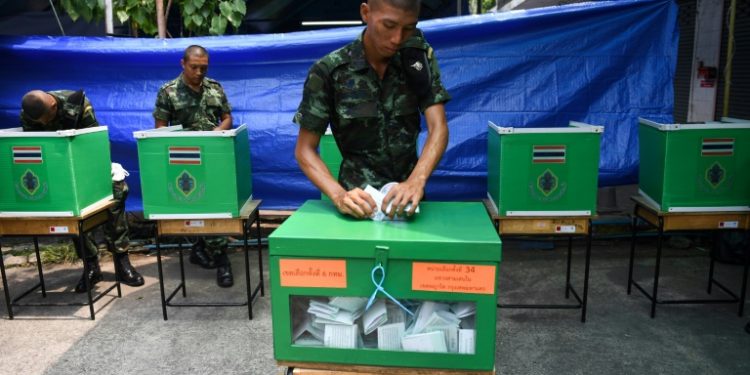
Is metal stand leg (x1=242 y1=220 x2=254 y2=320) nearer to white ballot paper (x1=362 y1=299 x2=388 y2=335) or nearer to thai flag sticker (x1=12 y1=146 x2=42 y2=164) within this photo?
thai flag sticker (x1=12 y1=146 x2=42 y2=164)

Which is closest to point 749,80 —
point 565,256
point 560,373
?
point 565,256

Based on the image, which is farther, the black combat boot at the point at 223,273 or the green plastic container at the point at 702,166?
the black combat boot at the point at 223,273

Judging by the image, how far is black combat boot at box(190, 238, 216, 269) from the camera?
4398 mm

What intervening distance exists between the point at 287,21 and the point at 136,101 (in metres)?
3.14

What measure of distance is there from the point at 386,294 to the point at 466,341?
0.75 feet

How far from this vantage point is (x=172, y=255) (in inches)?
186

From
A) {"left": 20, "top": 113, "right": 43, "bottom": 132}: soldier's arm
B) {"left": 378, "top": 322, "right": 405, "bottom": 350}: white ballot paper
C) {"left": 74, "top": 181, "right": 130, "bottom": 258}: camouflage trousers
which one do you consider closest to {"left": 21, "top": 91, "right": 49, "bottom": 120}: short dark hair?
{"left": 20, "top": 113, "right": 43, "bottom": 132}: soldier's arm

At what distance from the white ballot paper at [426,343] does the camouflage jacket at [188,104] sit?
3.08 metres

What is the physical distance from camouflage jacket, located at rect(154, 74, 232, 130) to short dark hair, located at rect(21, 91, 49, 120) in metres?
0.76

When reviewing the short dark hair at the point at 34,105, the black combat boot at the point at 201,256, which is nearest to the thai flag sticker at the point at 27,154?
the short dark hair at the point at 34,105

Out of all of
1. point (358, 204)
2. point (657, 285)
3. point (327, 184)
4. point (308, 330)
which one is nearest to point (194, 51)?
point (327, 184)

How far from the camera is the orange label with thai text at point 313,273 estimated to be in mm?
1349

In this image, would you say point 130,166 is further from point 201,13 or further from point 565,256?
point 565,256

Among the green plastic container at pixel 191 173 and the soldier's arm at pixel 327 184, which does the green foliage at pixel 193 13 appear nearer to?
the green plastic container at pixel 191 173
